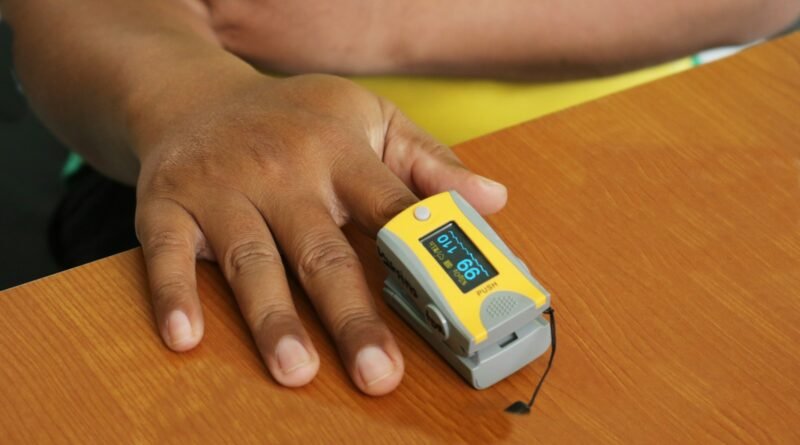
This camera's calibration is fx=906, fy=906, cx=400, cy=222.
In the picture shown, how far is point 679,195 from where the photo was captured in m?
0.80

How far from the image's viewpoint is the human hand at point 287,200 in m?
0.67

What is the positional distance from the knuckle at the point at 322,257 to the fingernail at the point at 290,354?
0.07 meters

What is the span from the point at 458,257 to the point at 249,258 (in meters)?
0.17

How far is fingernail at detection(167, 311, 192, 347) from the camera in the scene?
2.19 ft

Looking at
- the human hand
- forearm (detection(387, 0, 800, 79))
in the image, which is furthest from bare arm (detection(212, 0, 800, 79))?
the human hand

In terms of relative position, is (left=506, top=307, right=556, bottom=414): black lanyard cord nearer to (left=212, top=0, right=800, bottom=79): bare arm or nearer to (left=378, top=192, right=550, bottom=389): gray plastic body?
(left=378, top=192, right=550, bottom=389): gray plastic body

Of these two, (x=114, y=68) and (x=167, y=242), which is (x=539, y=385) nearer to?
(x=167, y=242)

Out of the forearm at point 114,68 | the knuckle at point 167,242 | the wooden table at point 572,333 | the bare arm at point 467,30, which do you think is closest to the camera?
the wooden table at point 572,333

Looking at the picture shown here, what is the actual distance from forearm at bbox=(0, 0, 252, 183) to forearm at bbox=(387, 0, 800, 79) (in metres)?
0.26

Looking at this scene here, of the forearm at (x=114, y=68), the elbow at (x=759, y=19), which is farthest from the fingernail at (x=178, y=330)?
the elbow at (x=759, y=19)

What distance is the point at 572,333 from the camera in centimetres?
69

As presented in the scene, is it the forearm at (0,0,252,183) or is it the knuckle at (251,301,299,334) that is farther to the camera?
the forearm at (0,0,252,183)

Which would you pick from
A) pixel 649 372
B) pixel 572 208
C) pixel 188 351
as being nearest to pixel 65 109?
pixel 188 351

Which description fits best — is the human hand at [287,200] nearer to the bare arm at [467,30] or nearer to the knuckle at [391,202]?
the knuckle at [391,202]
